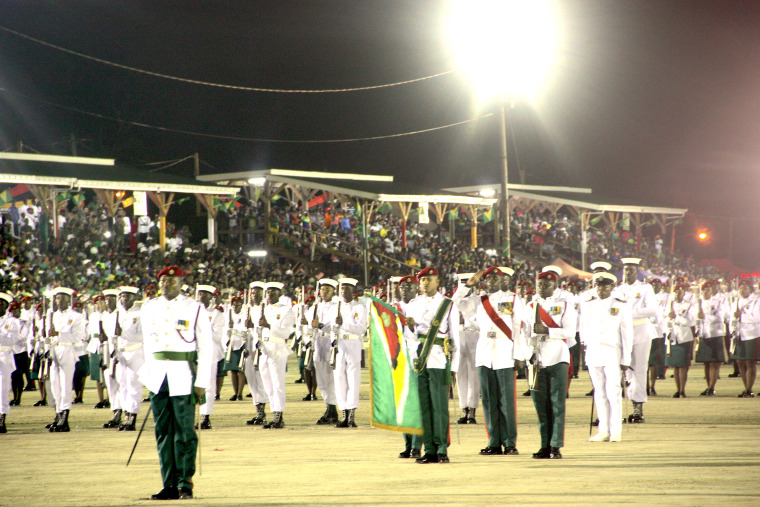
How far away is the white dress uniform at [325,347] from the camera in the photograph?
15.8 metres

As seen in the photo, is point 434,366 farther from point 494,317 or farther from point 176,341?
point 176,341

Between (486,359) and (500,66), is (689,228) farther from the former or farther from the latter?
(486,359)

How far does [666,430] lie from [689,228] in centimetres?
5400

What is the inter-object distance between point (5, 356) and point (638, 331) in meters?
9.58

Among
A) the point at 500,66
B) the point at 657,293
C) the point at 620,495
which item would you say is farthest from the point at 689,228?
the point at 620,495

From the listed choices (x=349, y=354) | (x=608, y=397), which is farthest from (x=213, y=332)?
(x=608, y=397)

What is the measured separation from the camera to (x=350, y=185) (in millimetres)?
40156

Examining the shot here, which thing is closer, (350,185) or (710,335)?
(710,335)

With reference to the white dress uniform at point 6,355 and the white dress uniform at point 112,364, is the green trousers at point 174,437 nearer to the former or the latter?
the white dress uniform at point 112,364

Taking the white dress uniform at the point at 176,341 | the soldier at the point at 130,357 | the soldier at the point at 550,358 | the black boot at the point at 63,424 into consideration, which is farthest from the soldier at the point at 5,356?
the soldier at the point at 550,358

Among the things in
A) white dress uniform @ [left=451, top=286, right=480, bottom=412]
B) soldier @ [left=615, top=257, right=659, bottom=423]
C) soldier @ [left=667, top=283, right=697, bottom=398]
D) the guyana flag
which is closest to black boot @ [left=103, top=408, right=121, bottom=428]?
white dress uniform @ [left=451, top=286, right=480, bottom=412]

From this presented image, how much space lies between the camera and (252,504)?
8.16 meters

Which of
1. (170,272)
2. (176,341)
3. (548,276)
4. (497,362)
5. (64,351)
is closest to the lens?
(176,341)

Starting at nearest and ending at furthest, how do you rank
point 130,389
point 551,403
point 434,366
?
point 434,366, point 551,403, point 130,389
